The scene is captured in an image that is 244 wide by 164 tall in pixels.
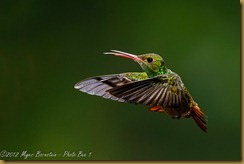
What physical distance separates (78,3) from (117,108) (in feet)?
3.97

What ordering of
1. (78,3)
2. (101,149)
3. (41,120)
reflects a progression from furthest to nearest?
(78,3), (41,120), (101,149)

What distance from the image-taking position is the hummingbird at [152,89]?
1.14m

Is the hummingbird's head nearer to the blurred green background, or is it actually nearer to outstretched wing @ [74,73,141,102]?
outstretched wing @ [74,73,141,102]

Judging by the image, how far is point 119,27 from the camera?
188 inches

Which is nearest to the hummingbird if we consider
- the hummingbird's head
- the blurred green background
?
the hummingbird's head

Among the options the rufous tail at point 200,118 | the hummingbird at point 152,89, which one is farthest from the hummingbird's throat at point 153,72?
the rufous tail at point 200,118

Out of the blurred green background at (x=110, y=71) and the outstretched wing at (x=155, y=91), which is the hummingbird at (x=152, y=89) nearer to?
the outstretched wing at (x=155, y=91)

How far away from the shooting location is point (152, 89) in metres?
1.20

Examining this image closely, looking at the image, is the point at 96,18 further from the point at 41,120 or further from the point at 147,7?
the point at 41,120

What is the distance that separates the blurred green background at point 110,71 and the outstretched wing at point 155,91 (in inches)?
109

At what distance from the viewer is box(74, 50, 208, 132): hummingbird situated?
1.14 metres

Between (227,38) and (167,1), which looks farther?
(167,1)

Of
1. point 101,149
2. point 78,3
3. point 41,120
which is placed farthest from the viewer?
point 78,3

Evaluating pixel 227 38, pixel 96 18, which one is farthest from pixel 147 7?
pixel 227 38
